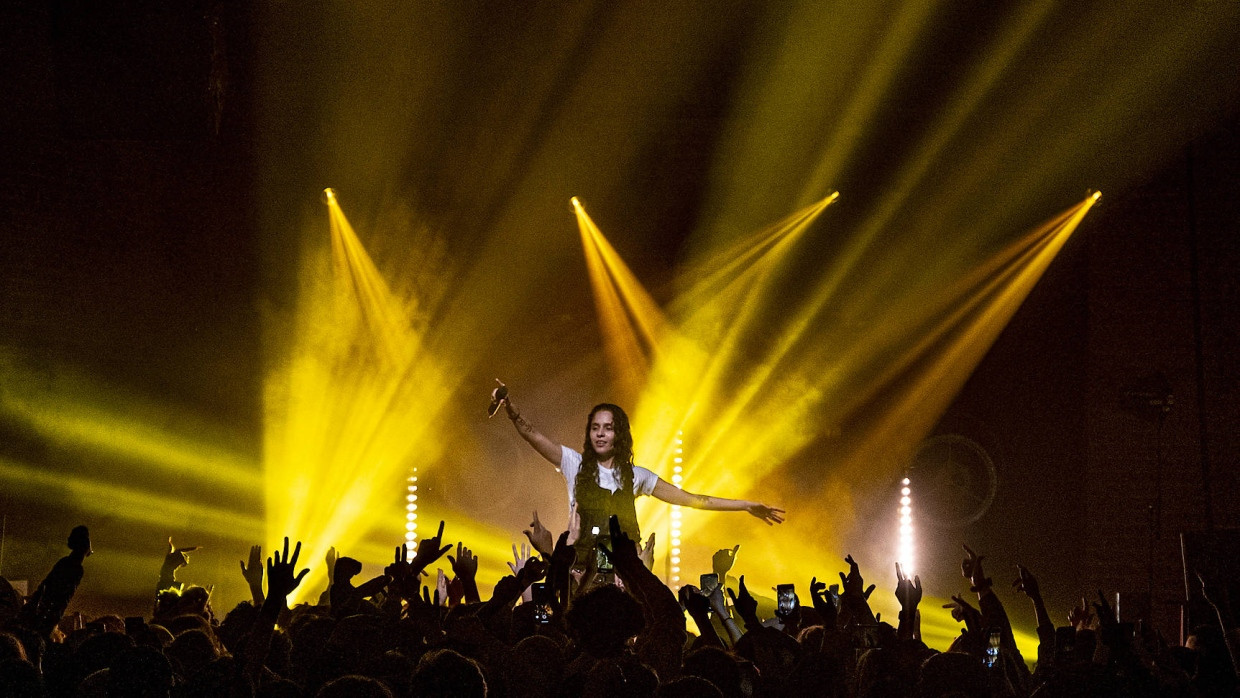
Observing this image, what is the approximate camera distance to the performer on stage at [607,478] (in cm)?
566

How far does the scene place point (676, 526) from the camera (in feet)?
33.8

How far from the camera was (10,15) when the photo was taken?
24.3ft

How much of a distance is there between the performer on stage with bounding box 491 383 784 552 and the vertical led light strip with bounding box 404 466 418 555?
15.3 ft

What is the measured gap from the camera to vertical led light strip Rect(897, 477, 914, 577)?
995 centimetres

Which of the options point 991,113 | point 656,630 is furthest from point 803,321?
point 656,630

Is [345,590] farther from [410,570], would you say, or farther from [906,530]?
[906,530]

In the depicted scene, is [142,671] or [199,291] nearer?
[142,671]

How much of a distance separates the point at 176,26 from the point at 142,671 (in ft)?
23.9

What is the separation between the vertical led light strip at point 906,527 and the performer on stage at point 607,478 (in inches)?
Answer: 173

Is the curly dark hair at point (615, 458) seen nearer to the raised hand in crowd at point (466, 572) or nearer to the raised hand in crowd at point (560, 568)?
the raised hand in crowd at point (466, 572)

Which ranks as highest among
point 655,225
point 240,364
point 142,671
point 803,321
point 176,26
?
point 176,26

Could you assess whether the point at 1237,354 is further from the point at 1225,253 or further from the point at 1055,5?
the point at 1055,5

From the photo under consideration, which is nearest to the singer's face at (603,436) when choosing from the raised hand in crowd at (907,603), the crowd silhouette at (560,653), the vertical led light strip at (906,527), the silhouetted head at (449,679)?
the crowd silhouette at (560,653)

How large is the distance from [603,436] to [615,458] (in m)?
0.14
